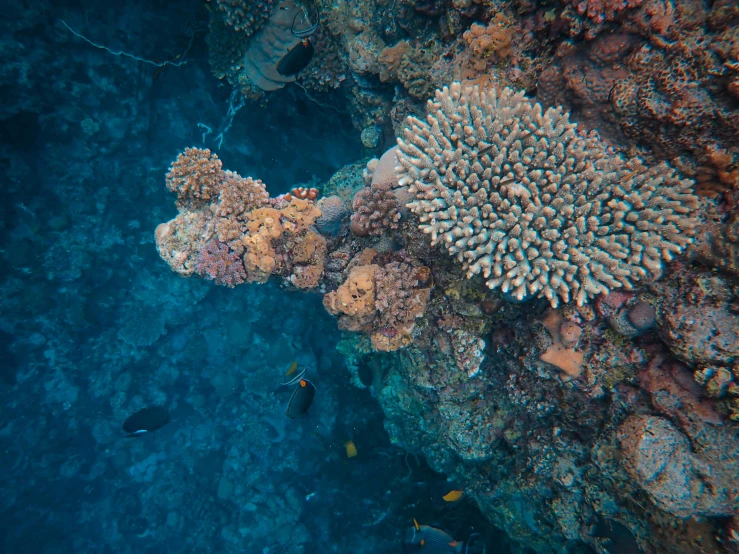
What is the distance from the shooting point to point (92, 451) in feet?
34.2

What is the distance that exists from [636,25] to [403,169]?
7.16 ft

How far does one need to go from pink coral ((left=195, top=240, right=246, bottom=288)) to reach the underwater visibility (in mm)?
37

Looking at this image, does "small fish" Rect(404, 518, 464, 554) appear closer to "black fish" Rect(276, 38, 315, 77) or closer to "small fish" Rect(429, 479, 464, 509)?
"small fish" Rect(429, 479, 464, 509)

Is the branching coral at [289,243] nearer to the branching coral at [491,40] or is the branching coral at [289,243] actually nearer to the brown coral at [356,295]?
the brown coral at [356,295]

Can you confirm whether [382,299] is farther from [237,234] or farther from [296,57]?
[296,57]

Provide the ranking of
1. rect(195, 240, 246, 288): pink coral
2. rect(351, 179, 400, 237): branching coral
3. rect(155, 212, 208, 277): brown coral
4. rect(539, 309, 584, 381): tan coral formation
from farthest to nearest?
rect(155, 212, 208, 277): brown coral < rect(195, 240, 246, 288): pink coral < rect(351, 179, 400, 237): branching coral < rect(539, 309, 584, 381): tan coral formation

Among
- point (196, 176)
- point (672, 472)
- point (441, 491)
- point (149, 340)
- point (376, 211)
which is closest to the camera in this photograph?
point (672, 472)

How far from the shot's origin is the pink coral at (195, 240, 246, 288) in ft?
13.8

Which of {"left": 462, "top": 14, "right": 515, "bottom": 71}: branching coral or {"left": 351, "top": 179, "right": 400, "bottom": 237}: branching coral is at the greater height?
{"left": 462, "top": 14, "right": 515, "bottom": 71}: branching coral

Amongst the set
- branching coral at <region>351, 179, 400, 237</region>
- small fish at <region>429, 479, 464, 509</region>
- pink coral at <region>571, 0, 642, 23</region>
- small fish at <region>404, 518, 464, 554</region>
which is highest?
pink coral at <region>571, 0, 642, 23</region>

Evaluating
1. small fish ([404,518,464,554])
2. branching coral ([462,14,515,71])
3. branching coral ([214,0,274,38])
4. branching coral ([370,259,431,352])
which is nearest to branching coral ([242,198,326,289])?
branching coral ([370,259,431,352])

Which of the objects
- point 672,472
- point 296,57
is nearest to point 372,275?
point 672,472

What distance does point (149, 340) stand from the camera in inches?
396

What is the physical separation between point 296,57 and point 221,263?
307 cm
